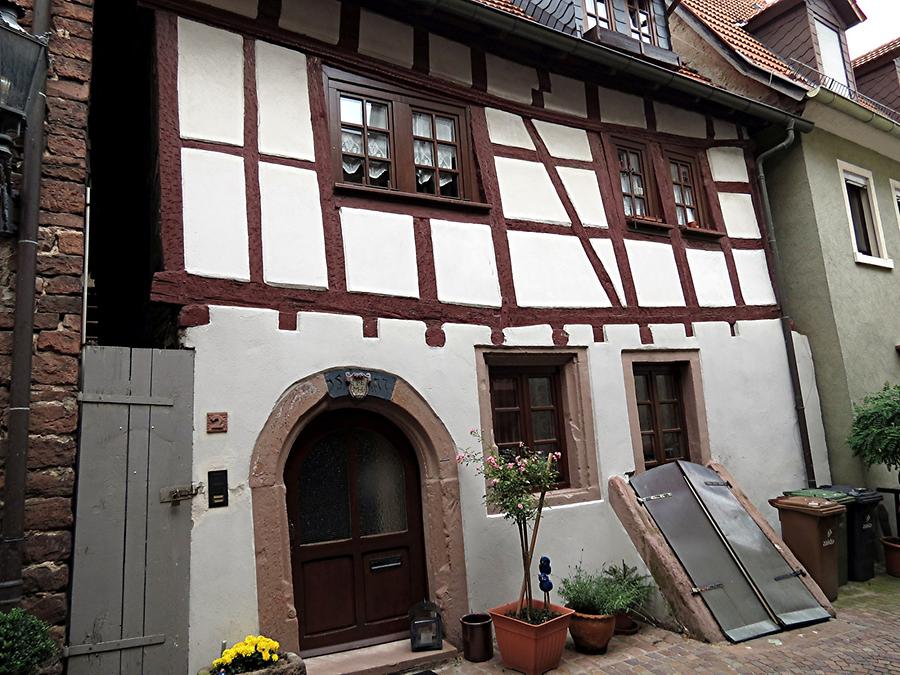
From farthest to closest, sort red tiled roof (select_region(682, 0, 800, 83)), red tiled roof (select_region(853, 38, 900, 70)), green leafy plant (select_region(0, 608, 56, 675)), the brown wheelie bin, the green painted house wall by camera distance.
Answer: red tiled roof (select_region(853, 38, 900, 70)) → red tiled roof (select_region(682, 0, 800, 83)) → the green painted house wall → the brown wheelie bin → green leafy plant (select_region(0, 608, 56, 675))

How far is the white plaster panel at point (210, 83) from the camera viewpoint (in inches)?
201

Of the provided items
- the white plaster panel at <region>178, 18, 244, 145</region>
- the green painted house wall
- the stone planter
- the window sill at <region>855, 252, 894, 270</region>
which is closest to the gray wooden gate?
the stone planter

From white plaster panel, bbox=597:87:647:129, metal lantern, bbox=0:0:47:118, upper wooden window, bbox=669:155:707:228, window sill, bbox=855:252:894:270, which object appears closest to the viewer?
metal lantern, bbox=0:0:47:118

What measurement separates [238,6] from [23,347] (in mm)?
3319

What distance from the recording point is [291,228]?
5277 mm

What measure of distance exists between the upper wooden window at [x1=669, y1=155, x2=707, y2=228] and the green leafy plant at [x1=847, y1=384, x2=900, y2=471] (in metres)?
2.88

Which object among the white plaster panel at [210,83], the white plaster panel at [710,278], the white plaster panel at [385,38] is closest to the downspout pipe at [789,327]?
the white plaster panel at [710,278]

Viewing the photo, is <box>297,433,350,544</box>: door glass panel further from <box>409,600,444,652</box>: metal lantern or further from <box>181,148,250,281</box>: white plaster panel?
<box>181,148,250,281</box>: white plaster panel

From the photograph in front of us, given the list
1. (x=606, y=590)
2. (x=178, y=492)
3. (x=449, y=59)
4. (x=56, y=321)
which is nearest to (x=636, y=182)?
(x=449, y=59)

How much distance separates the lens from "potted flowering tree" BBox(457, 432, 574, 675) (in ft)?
15.6

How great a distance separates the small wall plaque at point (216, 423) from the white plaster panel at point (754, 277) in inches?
245

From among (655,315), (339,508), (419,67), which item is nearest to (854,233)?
(655,315)

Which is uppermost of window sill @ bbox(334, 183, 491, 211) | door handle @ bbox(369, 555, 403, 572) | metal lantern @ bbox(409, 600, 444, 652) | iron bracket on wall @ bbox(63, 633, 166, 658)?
window sill @ bbox(334, 183, 491, 211)

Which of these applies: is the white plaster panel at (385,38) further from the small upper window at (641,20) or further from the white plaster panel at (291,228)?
the small upper window at (641,20)
